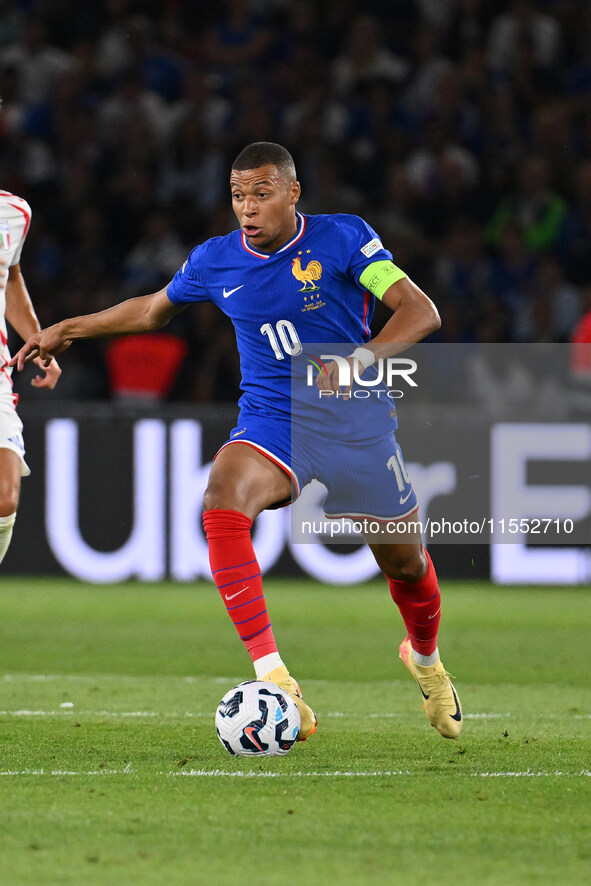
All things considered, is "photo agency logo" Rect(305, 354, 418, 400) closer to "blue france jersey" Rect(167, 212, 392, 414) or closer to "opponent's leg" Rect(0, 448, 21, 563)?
"blue france jersey" Rect(167, 212, 392, 414)

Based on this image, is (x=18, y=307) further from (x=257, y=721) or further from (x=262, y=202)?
(x=257, y=721)

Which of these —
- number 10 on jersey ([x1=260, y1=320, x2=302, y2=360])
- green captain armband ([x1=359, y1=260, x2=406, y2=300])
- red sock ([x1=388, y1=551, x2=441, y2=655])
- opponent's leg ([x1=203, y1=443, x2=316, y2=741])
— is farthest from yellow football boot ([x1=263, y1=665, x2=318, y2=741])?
green captain armband ([x1=359, y1=260, x2=406, y2=300])

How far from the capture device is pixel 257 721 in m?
4.48

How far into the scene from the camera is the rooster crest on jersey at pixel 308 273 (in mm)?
5027

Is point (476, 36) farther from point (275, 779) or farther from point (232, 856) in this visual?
point (232, 856)

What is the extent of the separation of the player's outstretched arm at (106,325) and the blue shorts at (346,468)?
509 mm

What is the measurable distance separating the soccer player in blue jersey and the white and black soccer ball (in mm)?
134

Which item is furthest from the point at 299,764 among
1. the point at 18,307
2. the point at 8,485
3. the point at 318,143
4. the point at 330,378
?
the point at 318,143

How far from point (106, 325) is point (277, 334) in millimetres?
673

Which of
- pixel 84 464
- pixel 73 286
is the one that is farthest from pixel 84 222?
pixel 84 464

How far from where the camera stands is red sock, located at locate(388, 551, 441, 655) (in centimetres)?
529

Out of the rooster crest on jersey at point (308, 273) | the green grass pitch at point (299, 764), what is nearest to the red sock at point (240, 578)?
the green grass pitch at point (299, 764)

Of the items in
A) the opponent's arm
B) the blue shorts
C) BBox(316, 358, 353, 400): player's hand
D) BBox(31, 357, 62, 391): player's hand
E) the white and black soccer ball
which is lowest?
the white and black soccer ball

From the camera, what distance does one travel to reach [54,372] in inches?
222
